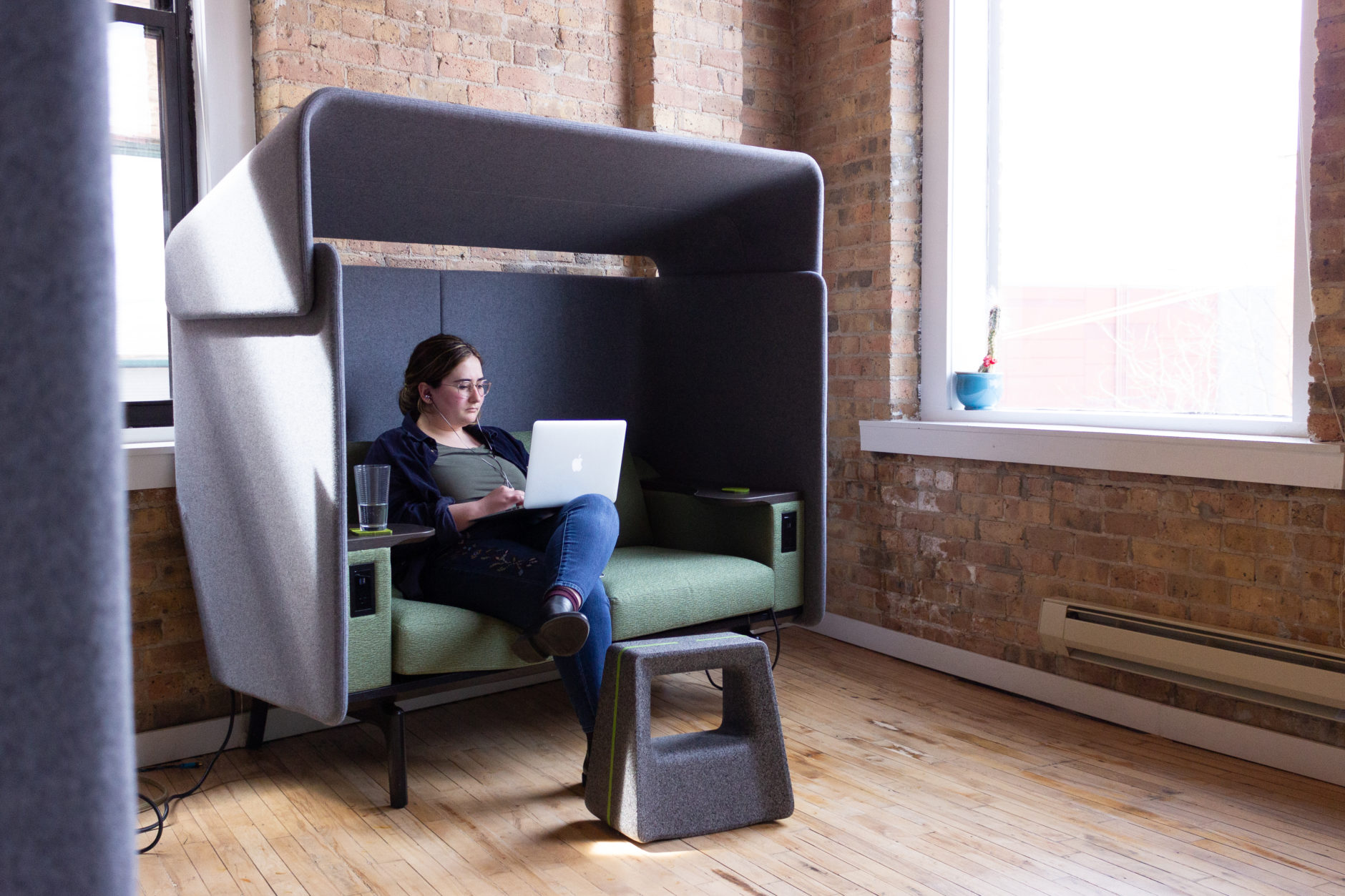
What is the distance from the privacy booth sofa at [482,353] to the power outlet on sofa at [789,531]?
12 millimetres

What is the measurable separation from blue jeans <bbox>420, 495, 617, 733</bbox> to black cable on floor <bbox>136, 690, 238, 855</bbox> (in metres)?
0.78

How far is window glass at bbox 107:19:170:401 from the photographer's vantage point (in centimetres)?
332

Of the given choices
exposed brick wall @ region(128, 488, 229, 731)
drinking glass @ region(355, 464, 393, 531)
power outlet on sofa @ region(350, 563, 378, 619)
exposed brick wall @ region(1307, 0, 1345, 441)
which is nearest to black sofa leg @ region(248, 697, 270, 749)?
exposed brick wall @ region(128, 488, 229, 731)

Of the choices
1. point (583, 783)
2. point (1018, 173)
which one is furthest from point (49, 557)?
point (1018, 173)

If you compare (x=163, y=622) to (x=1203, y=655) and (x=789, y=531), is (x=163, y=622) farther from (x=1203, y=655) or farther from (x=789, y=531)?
(x=1203, y=655)

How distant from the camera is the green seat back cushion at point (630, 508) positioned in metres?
3.71

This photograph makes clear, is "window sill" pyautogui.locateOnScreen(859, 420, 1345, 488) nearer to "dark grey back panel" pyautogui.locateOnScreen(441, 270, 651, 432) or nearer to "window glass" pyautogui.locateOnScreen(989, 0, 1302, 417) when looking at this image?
"window glass" pyautogui.locateOnScreen(989, 0, 1302, 417)

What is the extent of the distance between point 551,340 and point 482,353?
28 centimetres

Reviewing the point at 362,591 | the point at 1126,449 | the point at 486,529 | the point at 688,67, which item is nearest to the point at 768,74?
the point at 688,67

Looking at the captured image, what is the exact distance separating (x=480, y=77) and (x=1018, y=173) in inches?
81.4

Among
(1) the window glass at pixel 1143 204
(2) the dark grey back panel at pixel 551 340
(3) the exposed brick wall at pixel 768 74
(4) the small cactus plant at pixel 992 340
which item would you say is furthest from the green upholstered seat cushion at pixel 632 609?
(3) the exposed brick wall at pixel 768 74

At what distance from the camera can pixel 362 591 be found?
2.57 m

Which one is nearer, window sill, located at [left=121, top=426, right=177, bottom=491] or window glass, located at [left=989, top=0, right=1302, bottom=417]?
window sill, located at [left=121, top=426, right=177, bottom=491]

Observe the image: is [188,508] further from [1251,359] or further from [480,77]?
[1251,359]
